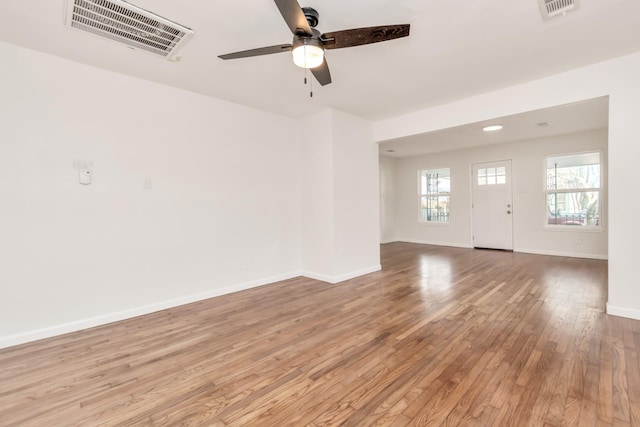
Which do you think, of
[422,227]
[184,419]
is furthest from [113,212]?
[422,227]

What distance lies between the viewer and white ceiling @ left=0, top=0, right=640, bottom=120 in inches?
80.0

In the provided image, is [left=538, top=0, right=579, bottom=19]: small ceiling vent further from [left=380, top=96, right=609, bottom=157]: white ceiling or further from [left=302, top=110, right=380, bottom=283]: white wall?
[left=302, top=110, right=380, bottom=283]: white wall

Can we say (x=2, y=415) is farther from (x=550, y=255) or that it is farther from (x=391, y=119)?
(x=550, y=255)

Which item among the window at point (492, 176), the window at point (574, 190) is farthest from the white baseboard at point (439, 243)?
the window at point (574, 190)

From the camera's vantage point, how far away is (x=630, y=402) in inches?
63.2

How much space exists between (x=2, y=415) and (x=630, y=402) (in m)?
3.54

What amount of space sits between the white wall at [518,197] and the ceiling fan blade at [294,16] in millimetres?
6297

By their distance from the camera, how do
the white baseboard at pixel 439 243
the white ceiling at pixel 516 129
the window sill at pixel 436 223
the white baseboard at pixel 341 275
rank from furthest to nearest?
the window sill at pixel 436 223, the white baseboard at pixel 439 243, the white baseboard at pixel 341 275, the white ceiling at pixel 516 129

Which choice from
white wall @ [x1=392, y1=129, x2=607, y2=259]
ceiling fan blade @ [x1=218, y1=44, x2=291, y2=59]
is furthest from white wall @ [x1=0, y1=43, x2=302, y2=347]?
white wall @ [x1=392, y1=129, x2=607, y2=259]

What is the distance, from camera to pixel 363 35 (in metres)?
1.91

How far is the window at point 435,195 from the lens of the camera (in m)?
7.53

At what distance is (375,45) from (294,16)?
1.03 m

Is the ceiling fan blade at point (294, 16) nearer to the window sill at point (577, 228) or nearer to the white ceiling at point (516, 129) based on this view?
the white ceiling at point (516, 129)

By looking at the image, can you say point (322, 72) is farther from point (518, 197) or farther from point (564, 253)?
point (564, 253)
